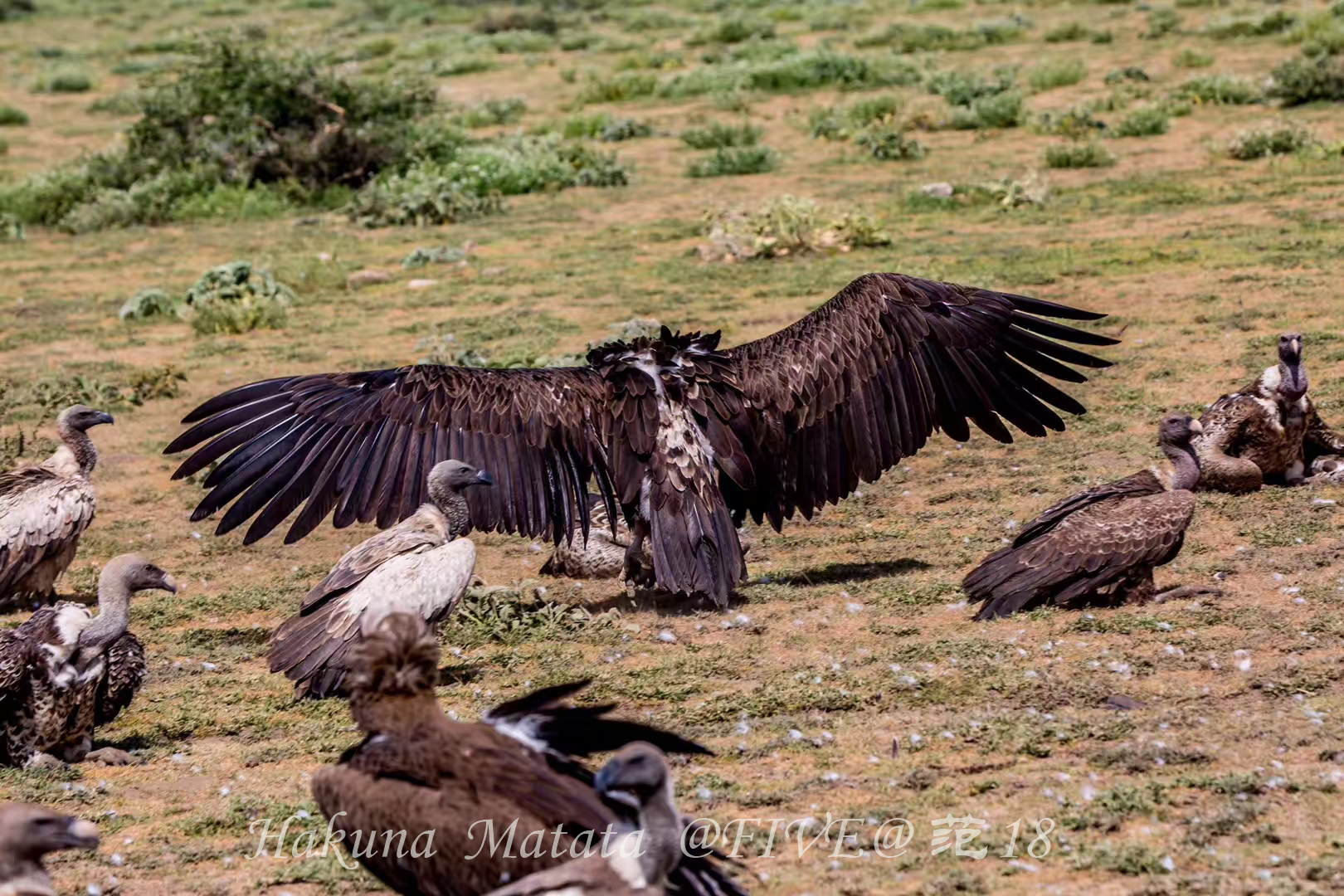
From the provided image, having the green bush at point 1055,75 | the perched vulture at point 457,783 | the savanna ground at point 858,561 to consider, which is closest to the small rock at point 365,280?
the savanna ground at point 858,561

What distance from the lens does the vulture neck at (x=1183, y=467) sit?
318 inches

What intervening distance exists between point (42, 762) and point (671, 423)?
319 centimetres

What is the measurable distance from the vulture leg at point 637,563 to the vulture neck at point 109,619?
8.37 ft

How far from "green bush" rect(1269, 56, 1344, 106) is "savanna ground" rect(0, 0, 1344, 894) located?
417mm

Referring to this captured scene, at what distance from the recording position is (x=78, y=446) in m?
8.93

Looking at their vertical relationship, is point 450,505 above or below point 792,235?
below

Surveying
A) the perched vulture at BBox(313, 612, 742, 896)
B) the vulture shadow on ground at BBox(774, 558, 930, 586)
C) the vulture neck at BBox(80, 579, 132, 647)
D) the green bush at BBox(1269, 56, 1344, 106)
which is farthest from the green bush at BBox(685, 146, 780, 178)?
the perched vulture at BBox(313, 612, 742, 896)

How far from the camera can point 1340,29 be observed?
78.0 ft

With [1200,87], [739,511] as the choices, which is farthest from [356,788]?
[1200,87]

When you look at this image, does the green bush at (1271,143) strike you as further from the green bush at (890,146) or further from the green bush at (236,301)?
the green bush at (236,301)

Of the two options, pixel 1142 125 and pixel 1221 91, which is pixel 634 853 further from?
pixel 1221 91

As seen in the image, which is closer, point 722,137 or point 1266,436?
point 1266,436

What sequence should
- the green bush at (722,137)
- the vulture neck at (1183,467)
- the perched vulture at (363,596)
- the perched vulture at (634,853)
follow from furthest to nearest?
the green bush at (722,137) < the vulture neck at (1183,467) < the perched vulture at (363,596) < the perched vulture at (634,853)

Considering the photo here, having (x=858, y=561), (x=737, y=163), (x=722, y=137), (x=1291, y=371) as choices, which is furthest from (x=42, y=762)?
(x=722, y=137)
